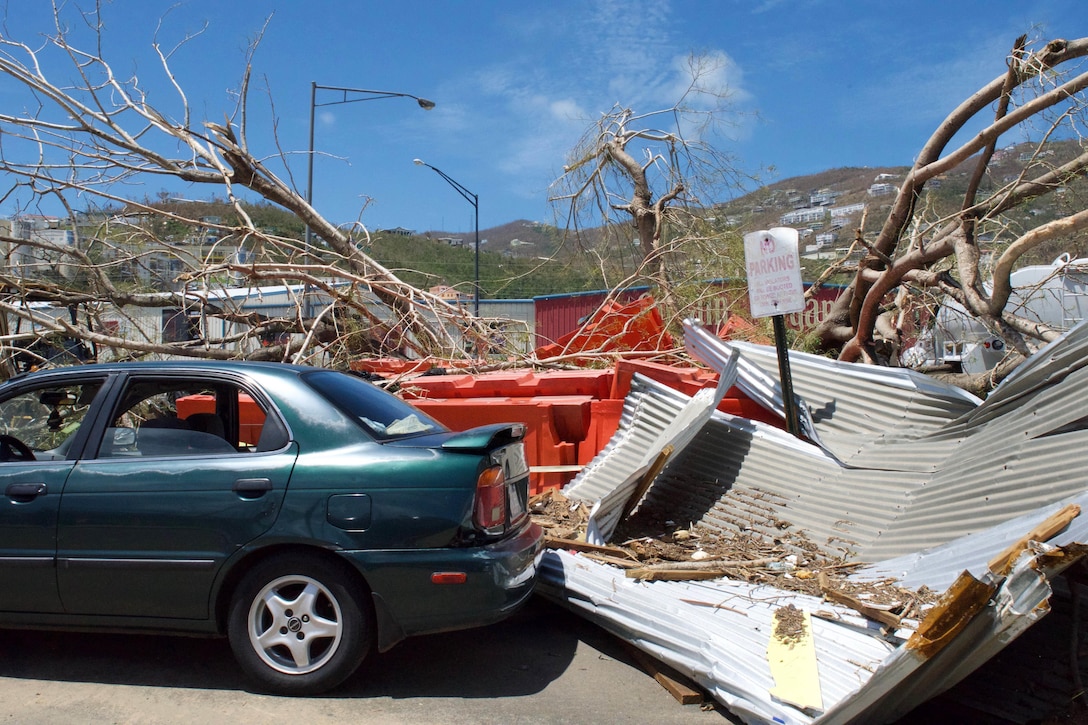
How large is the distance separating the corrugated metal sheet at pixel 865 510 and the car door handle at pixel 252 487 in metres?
1.80

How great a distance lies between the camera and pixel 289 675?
385 centimetres

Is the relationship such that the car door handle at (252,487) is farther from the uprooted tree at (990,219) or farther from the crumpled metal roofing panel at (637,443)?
the uprooted tree at (990,219)

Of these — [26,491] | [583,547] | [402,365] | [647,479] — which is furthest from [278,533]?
[402,365]

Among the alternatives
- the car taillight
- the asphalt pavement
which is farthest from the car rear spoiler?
the asphalt pavement

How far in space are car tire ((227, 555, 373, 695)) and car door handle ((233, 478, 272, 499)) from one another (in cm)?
33

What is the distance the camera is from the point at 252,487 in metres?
3.87

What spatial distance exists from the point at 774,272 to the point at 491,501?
3334mm

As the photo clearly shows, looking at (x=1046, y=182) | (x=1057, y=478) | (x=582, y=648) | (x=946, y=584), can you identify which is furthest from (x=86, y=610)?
(x=1046, y=182)

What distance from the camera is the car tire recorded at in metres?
3.80

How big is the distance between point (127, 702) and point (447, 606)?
1610mm

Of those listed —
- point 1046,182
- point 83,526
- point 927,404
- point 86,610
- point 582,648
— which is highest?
point 1046,182

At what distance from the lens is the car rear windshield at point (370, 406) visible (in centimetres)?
419

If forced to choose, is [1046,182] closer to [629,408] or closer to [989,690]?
[629,408]

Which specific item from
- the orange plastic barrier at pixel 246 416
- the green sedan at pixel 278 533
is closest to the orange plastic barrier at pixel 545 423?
the orange plastic barrier at pixel 246 416
